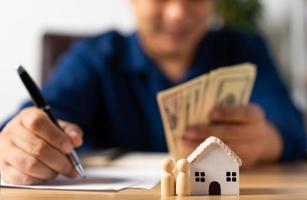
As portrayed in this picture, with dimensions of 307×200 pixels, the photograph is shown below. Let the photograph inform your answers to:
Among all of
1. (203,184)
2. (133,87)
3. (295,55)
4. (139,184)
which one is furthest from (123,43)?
(295,55)

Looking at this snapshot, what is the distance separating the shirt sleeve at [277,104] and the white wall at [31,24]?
0.96 meters

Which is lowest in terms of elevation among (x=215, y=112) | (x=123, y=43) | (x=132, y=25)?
(x=215, y=112)

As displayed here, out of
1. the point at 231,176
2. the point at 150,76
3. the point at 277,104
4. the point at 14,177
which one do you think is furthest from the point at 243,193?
the point at 150,76

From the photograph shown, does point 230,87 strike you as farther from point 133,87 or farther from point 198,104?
point 133,87

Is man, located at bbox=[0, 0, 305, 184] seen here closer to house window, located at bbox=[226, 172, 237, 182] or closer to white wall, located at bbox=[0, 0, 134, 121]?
house window, located at bbox=[226, 172, 237, 182]

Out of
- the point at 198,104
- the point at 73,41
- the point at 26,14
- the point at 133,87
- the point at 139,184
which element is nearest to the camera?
the point at 139,184

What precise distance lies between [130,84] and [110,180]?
2.23 ft

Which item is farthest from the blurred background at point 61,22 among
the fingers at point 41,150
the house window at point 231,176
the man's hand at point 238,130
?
the house window at point 231,176

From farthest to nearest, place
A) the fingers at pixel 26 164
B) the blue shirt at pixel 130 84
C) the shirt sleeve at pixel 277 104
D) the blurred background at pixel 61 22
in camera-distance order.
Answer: the blurred background at pixel 61 22 → the blue shirt at pixel 130 84 → the shirt sleeve at pixel 277 104 → the fingers at pixel 26 164

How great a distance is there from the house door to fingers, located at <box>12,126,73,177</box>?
225mm

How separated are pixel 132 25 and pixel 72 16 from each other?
270 millimetres

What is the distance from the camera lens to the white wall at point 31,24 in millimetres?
2289

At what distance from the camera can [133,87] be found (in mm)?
1438

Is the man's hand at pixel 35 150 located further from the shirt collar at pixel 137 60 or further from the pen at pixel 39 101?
the shirt collar at pixel 137 60
